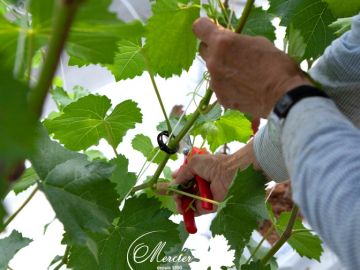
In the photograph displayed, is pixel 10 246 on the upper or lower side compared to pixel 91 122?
lower

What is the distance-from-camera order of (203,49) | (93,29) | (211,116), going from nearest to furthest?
(93,29) < (203,49) < (211,116)

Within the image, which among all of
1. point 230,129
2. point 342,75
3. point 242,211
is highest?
point 230,129

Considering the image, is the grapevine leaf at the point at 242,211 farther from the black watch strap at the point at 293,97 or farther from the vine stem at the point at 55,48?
the vine stem at the point at 55,48

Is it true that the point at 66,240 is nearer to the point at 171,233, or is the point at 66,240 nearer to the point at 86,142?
the point at 171,233

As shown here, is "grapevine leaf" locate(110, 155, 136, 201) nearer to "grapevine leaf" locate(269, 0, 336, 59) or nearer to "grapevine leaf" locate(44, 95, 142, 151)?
"grapevine leaf" locate(44, 95, 142, 151)

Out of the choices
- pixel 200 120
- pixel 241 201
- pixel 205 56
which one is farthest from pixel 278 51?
pixel 200 120

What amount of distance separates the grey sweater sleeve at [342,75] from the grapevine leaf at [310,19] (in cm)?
9

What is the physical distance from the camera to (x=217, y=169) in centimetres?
67

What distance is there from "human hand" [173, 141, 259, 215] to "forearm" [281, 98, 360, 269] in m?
0.26

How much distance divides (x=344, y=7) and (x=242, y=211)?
275 mm

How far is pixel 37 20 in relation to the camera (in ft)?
1.03

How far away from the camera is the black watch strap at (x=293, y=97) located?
1.39 ft

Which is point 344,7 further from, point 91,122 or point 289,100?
point 91,122

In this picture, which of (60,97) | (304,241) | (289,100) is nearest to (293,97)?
(289,100)
